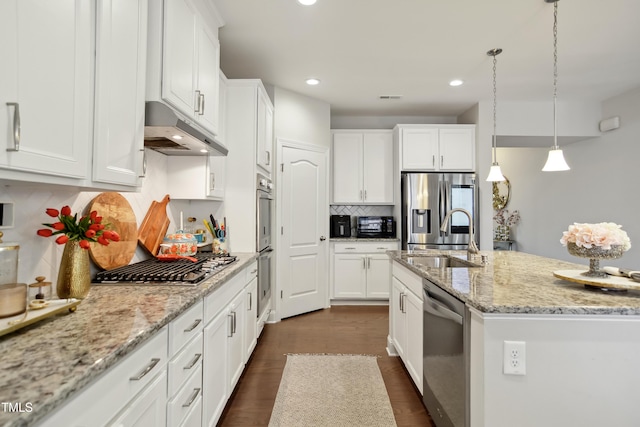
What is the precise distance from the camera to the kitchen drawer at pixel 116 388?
2.32ft

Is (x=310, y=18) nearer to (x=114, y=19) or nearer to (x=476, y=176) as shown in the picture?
(x=114, y=19)

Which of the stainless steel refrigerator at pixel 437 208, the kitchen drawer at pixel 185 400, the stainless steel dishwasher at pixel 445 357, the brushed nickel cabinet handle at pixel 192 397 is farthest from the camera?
the stainless steel refrigerator at pixel 437 208

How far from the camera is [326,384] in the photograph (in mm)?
2340

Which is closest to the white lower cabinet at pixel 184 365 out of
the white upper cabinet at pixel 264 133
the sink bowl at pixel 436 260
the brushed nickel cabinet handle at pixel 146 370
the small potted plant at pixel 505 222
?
the brushed nickel cabinet handle at pixel 146 370

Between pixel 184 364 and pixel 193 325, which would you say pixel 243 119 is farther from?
pixel 184 364

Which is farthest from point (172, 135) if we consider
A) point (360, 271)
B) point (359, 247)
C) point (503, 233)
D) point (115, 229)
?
point (503, 233)

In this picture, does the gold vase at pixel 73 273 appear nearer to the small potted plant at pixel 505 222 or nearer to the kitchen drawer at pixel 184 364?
the kitchen drawer at pixel 184 364

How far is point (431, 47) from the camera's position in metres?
2.94

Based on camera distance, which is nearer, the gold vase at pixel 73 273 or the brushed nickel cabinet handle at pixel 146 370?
the brushed nickel cabinet handle at pixel 146 370

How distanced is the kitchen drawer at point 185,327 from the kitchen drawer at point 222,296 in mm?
84

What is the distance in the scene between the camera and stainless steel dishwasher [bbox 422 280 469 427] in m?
1.42

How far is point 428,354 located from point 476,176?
3.14m

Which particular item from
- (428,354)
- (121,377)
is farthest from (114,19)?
(428,354)

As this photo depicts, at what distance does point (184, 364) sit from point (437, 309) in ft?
3.99
